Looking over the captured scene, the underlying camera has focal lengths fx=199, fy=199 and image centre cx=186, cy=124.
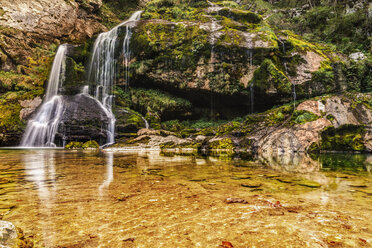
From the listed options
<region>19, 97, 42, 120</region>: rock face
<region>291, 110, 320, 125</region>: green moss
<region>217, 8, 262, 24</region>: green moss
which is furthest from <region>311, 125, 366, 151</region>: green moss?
<region>19, 97, 42, 120</region>: rock face

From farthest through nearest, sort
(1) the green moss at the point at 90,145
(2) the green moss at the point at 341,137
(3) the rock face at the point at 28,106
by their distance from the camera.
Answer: (3) the rock face at the point at 28,106 → (1) the green moss at the point at 90,145 → (2) the green moss at the point at 341,137

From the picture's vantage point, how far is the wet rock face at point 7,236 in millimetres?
1021

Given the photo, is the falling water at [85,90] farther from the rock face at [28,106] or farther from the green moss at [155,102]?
the green moss at [155,102]

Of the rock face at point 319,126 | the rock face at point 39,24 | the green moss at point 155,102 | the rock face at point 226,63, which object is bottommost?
the rock face at point 319,126

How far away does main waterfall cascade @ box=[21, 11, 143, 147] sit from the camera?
12.1m

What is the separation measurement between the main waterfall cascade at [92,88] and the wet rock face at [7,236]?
38.7 feet

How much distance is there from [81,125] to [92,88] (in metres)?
4.48

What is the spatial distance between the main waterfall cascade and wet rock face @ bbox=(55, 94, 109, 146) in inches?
11.9

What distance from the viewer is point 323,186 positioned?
2.64m

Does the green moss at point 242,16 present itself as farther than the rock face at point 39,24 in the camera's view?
Yes

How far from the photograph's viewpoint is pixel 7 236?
3.48ft

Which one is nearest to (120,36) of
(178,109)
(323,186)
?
(178,109)

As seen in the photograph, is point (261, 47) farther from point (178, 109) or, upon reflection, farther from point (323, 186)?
point (323, 186)

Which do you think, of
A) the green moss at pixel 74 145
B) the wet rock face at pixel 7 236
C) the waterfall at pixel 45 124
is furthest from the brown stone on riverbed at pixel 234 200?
the waterfall at pixel 45 124
